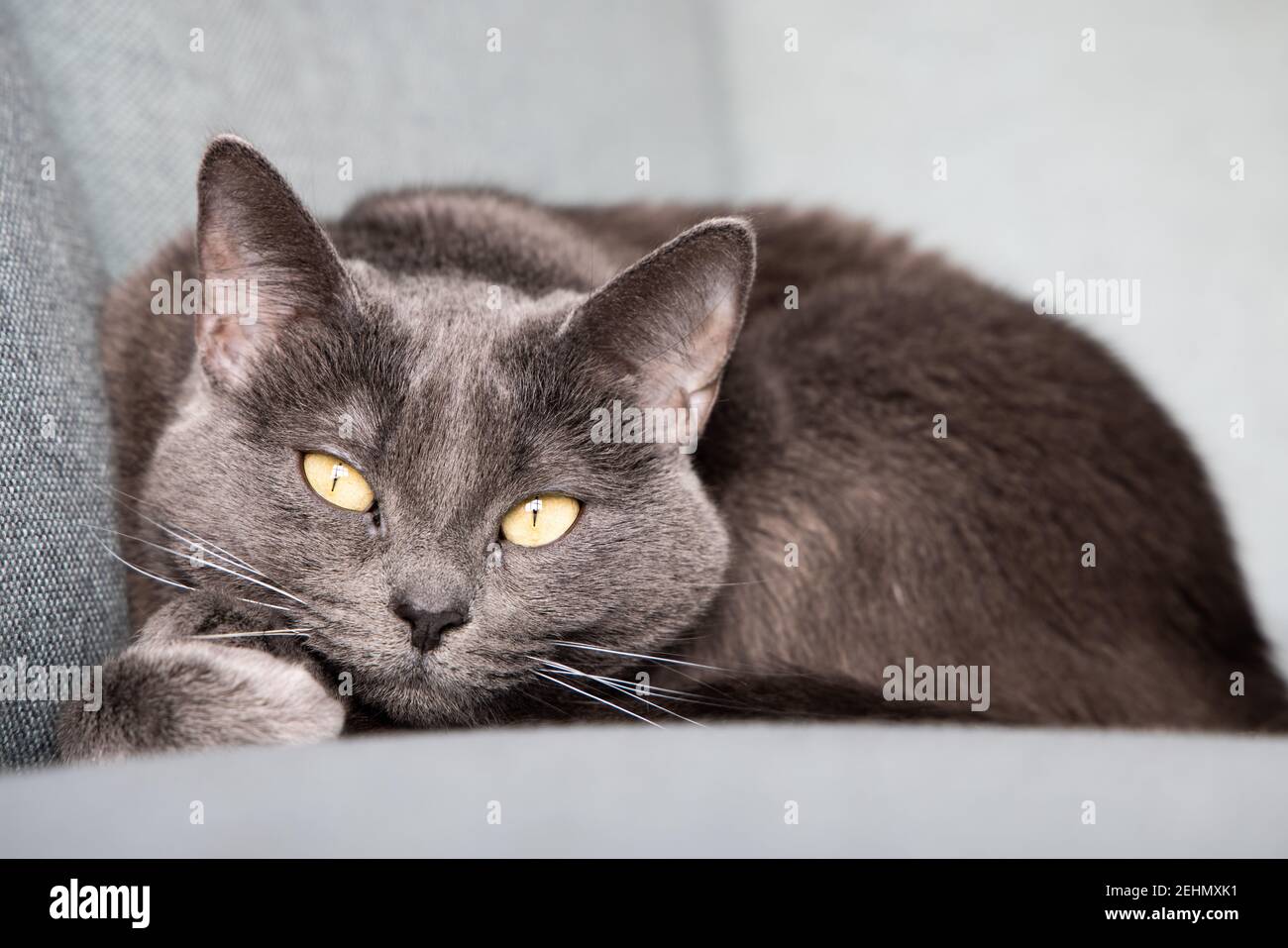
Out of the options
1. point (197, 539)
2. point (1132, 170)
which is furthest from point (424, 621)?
point (1132, 170)

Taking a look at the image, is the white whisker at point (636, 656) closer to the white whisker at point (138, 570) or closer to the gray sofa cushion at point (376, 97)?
the white whisker at point (138, 570)

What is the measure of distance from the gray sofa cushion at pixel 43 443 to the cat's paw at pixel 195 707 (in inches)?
2.7

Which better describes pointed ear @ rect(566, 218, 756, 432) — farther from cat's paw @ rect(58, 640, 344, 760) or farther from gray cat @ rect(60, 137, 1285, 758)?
cat's paw @ rect(58, 640, 344, 760)

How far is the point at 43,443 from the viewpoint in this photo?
111 cm

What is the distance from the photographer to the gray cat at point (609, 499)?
1060mm

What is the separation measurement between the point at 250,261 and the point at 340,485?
0.83 ft

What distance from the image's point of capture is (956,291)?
5.21 ft

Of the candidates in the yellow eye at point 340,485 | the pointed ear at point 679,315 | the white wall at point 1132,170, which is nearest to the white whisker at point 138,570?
the yellow eye at point 340,485

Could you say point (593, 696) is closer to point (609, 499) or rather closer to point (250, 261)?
point (609, 499)

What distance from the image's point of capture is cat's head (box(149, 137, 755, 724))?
1053mm
